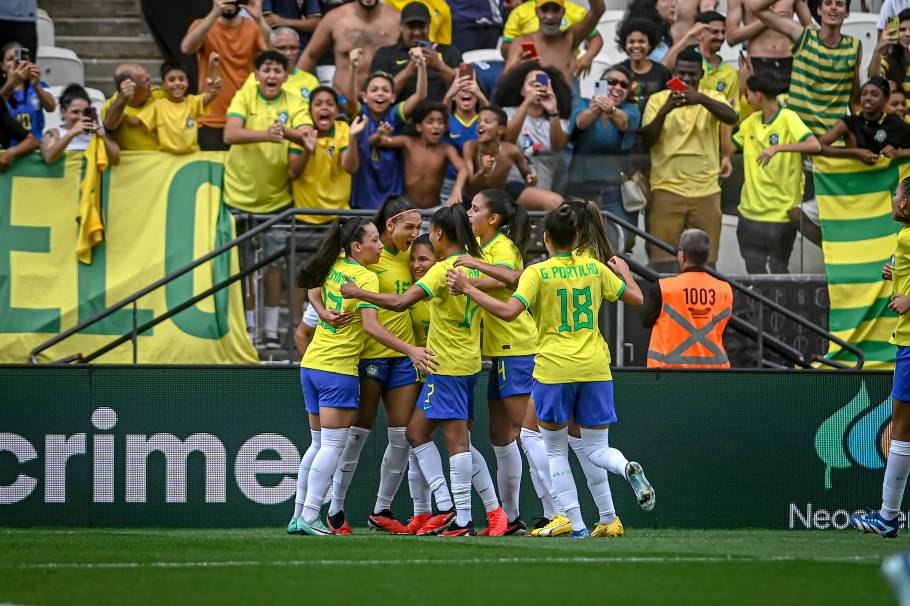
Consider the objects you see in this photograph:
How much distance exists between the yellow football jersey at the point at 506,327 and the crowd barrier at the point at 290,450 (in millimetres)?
2008

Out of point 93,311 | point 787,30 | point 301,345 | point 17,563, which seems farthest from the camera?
point 787,30

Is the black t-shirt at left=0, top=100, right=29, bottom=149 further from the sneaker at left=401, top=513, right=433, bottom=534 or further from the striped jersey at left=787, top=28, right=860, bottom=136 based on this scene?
the striped jersey at left=787, top=28, right=860, bottom=136

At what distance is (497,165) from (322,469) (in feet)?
14.6

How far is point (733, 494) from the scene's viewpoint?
11875mm

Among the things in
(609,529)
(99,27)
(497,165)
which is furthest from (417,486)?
(99,27)

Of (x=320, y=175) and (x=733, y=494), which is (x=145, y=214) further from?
(x=733, y=494)

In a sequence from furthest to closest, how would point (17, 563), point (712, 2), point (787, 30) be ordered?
point (712, 2) < point (787, 30) < point (17, 563)

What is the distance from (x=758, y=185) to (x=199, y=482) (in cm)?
582

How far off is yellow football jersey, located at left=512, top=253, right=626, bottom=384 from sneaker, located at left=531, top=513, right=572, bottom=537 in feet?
3.60

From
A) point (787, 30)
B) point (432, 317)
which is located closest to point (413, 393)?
point (432, 317)

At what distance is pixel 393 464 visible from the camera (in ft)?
34.2

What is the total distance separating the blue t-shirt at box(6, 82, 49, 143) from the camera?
14.1 metres

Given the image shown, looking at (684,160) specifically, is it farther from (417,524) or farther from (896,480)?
(417,524)

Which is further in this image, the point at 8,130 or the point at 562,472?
the point at 8,130
